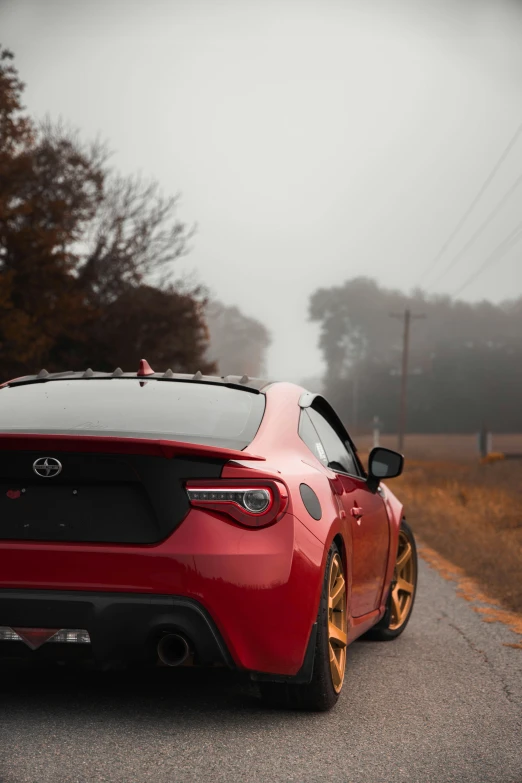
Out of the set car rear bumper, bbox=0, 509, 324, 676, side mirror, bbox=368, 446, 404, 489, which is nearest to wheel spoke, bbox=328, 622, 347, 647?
car rear bumper, bbox=0, 509, 324, 676

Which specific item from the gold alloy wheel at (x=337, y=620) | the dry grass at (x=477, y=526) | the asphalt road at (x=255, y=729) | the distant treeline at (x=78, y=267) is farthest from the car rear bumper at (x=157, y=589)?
the distant treeline at (x=78, y=267)

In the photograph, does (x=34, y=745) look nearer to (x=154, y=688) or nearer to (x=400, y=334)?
(x=154, y=688)

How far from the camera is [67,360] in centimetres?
3803

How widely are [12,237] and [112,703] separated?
3026cm

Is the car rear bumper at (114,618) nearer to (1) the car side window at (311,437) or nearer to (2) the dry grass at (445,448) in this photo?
(1) the car side window at (311,437)

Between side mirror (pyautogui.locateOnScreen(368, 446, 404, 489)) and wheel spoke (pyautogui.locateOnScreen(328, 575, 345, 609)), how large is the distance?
3.85ft

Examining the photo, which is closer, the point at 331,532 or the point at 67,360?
the point at 331,532

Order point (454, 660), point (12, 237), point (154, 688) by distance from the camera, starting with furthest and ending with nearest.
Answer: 1. point (12, 237)
2. point (454, 660)
3. point (154, 688)

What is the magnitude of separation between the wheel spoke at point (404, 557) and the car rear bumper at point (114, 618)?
116 inches

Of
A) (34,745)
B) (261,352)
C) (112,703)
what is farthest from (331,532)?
(261,352)

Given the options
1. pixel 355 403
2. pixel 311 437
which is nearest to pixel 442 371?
pixel 355 403

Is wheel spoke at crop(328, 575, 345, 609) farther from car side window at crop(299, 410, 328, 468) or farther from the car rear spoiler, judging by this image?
the car rear spoiler

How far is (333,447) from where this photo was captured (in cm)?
566

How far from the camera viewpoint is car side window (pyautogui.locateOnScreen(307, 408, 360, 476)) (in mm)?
5414
